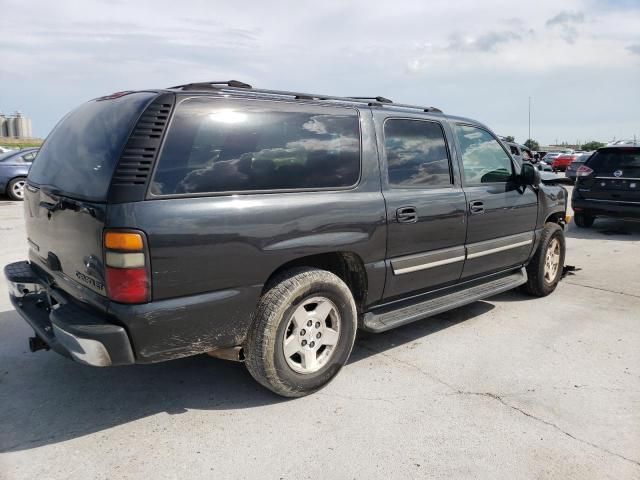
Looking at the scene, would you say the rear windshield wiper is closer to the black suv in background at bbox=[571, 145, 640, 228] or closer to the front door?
the front door

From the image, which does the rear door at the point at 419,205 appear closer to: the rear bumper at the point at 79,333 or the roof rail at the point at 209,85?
the roof rail at the point at 209,85

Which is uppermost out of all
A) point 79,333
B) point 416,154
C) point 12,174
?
point 12,174

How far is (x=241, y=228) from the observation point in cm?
289

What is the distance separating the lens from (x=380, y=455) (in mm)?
2756

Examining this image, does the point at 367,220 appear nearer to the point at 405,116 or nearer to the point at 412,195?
the point at 412,195

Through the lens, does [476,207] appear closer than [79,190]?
No

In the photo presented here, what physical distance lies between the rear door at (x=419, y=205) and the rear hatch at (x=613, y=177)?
6.24 meters

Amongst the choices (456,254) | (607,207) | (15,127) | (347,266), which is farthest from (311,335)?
(15,127)

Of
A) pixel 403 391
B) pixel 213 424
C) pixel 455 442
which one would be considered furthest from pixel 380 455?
pixel 213 424

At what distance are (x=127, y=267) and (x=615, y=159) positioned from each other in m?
9.17

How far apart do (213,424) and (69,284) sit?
1131 mm

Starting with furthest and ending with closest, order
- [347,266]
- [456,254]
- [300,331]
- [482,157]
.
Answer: [482,157] → [456,254] → [347,266] → [300,331]

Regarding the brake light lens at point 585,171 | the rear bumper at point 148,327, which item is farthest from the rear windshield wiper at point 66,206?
the brake light lens at point 585,171

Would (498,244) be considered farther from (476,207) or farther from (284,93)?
(284,93)
